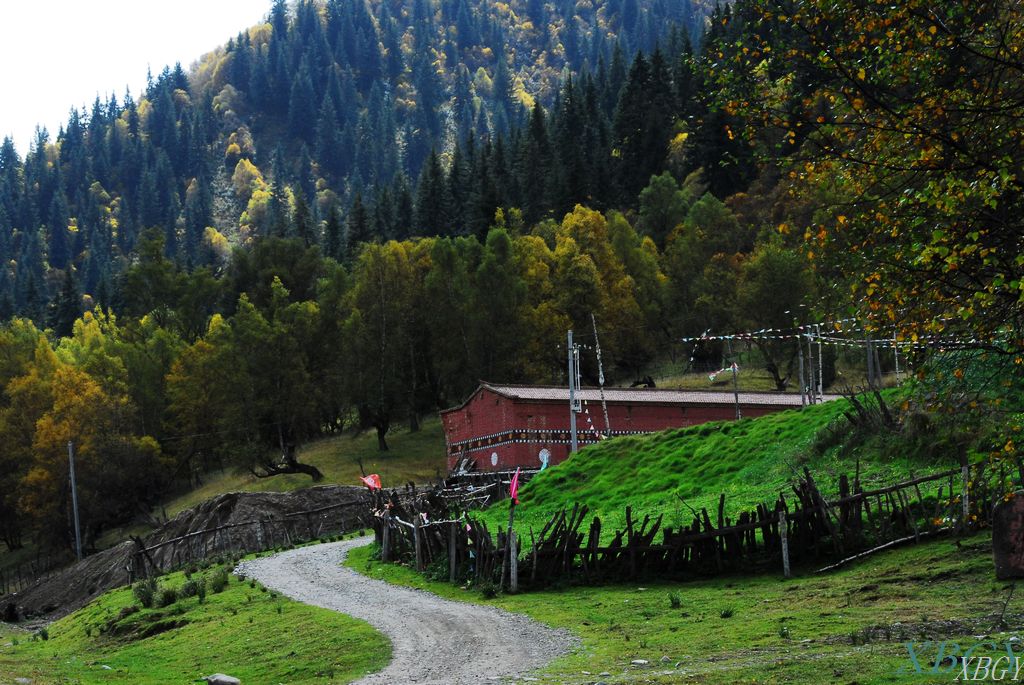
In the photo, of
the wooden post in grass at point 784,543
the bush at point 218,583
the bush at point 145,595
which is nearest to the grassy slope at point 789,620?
the wooden post in grass at point 784,543

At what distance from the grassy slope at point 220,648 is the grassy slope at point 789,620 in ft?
13.9

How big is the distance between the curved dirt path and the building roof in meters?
33.2

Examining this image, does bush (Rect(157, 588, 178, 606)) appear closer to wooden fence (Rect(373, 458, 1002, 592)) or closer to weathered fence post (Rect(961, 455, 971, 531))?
wooden fence (Rect(373, 458, 1002, 592))

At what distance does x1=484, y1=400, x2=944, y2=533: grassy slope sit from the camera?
3456cm

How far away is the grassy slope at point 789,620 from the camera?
16.5 metres

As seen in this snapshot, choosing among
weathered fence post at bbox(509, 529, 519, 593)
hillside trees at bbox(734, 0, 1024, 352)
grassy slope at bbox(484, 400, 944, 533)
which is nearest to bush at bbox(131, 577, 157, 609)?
grassy slope at bbox(484, 400, 944, 533)

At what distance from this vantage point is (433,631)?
24703mm

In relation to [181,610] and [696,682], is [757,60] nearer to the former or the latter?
[696,682]

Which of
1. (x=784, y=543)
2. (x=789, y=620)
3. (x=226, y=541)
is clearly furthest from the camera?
(x=226, y=541)

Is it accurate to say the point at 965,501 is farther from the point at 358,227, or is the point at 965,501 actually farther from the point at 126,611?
the point at 358,227

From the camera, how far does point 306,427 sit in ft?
327

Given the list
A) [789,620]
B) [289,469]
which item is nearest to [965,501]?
[789,620]

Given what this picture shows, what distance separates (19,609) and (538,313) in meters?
50.0

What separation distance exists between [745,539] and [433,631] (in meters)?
8.43
